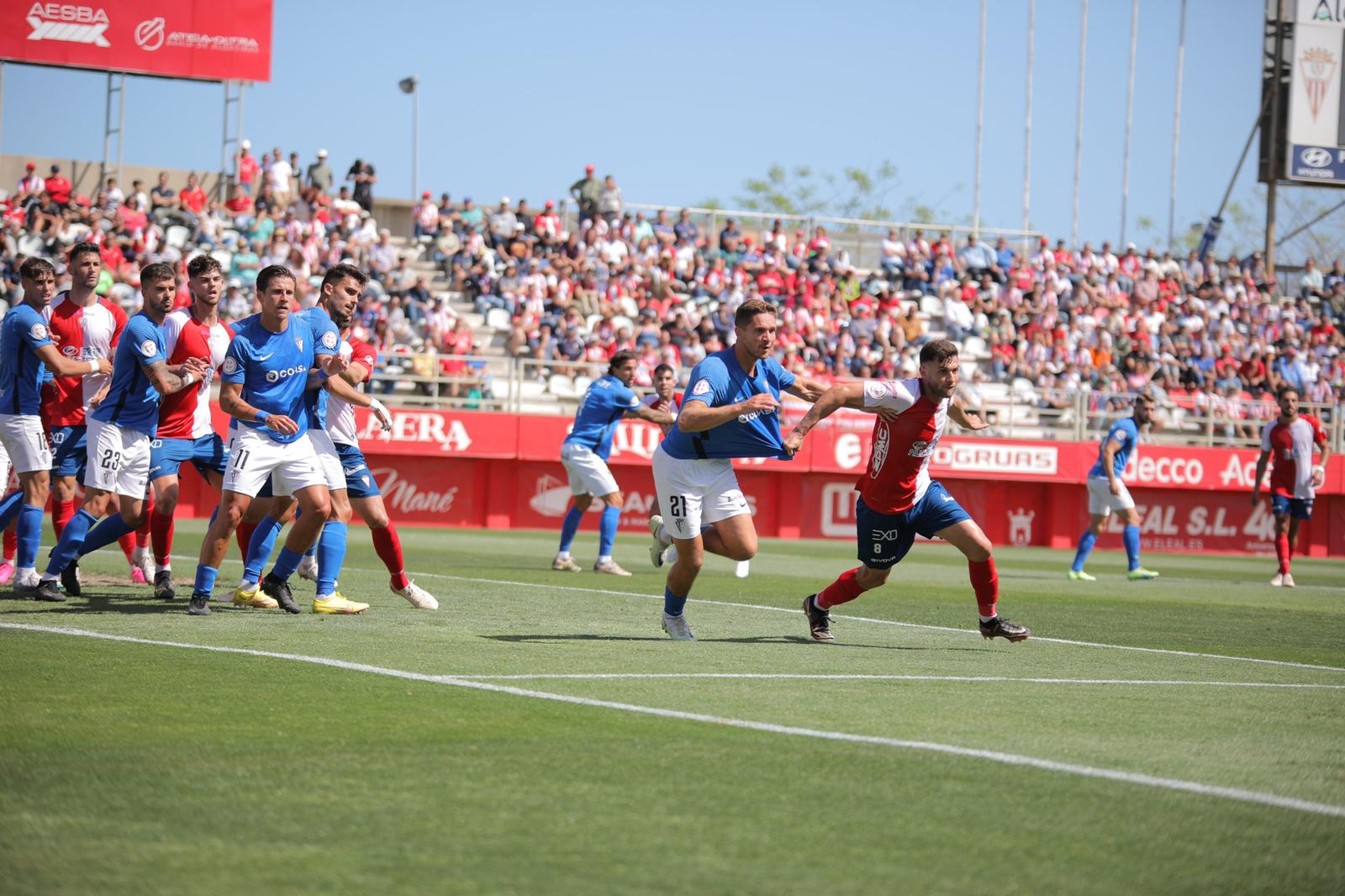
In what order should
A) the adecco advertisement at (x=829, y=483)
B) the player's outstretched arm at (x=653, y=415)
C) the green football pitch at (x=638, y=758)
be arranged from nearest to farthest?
the green football pitch at (x=638, y=758)
the player's outstretched arm at (x=653, y=415)
the adecco advertisement at (x=829, y=483)

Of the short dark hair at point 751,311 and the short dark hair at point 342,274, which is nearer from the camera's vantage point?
the short dark hair at point 751,311

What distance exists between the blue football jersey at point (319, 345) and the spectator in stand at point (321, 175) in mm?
23757

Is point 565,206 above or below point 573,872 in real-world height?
above

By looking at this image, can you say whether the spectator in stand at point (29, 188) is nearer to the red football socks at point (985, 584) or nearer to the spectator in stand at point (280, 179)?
the spectator in stand at point (280, 179)

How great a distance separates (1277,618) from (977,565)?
5.48 meters

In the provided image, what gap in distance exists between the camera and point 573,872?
409cm

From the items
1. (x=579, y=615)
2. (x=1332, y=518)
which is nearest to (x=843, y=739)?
(x=579, y=615)

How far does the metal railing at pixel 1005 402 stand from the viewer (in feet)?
93.0

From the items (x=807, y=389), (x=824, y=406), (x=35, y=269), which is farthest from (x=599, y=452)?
(x=824, y=406)

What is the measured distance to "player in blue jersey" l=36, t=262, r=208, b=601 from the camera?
34.9 feet

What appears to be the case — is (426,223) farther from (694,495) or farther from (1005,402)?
(694,495)

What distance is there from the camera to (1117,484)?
1967 centimetres

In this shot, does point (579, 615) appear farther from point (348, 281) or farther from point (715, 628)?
point (348, 281)

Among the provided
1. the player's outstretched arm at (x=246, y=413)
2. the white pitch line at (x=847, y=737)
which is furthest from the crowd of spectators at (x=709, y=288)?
the white pitch line at (x=847, y=737)
